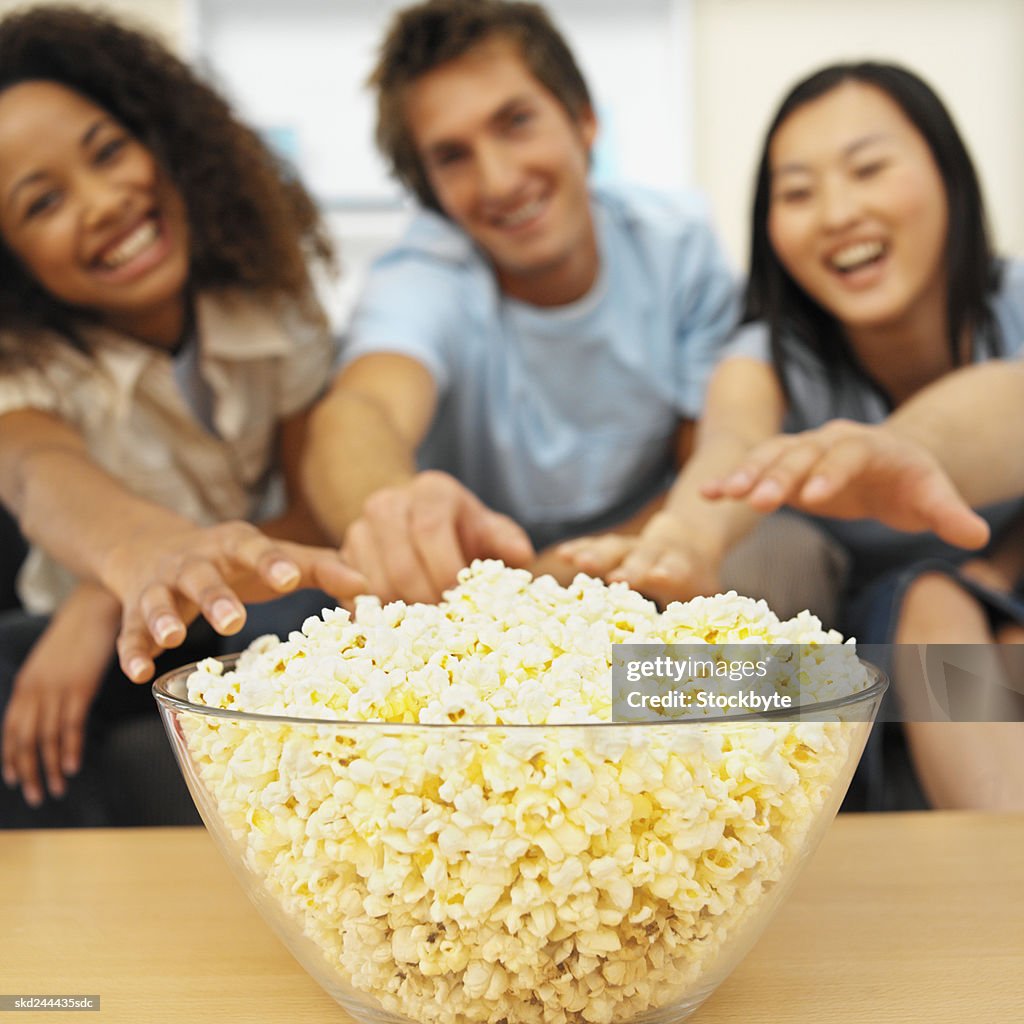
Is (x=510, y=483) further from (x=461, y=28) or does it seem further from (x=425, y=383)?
(x=461, y=28)

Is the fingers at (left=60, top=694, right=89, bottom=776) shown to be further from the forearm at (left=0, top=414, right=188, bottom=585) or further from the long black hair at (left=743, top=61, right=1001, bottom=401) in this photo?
the long black hair at (left=743, top=61, right=1001, bottom=401)

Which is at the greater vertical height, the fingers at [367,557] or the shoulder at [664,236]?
the shoulder at [664,236]

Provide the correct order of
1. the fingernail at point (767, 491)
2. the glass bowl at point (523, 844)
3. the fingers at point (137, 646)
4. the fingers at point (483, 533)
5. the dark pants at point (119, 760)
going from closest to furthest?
the glass bowl at point (523, 844)
the fingers at point (137, 646)
the fingernail at point (767, 491)
the fingers at point (483, 533)
the dark pants at point (119, 760)

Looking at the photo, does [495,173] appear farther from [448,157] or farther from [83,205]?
→ [83,205]

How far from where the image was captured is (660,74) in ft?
4.07

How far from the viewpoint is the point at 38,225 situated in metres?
1.07

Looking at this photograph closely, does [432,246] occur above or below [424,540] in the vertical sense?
above

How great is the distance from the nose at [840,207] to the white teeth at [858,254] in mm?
24

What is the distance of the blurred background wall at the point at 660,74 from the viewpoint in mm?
1164

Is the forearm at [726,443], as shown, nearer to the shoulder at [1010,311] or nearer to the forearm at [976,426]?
the forearm at [976,426]

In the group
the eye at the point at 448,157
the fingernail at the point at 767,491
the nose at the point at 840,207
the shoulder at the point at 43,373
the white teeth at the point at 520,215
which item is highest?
the eye at the point at 448,157

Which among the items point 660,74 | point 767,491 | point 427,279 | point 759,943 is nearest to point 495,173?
point 427,279

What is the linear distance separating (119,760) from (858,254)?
2.84 feet

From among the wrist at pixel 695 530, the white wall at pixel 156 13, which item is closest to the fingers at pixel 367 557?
the wrist at pixel 695 530
